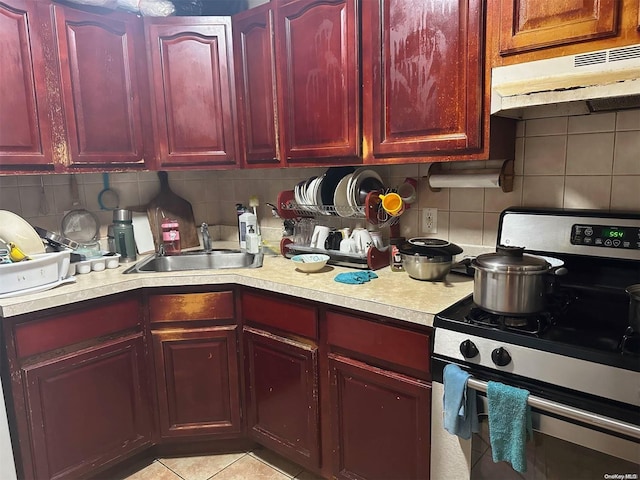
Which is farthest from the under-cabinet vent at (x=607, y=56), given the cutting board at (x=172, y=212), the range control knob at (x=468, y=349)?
the cutting board at (x=172, y=212)

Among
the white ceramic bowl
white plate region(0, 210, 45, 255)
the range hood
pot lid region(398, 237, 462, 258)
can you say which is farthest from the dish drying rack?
white plate region(0, 210, 45, 255)

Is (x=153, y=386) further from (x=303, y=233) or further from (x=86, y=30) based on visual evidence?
(x=86, y=30)

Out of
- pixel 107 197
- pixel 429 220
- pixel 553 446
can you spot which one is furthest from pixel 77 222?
pixel 553 446

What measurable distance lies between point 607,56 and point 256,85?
139cm

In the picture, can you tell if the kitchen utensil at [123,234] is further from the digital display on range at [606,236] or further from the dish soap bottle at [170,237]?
the digital display on range at [606,236]

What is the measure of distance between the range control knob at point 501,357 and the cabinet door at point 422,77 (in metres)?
0.68

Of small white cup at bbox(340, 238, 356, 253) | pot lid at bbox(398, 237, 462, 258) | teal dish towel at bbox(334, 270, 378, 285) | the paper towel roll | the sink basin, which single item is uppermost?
the paper towel roll

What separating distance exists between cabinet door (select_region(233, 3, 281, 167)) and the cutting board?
0.60 m

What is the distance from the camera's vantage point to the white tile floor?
6.39ft

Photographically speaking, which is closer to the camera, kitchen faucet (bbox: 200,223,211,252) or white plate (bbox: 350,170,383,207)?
white plate (bbox: 350,170,383,207)

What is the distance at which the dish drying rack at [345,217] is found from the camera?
6.10ft

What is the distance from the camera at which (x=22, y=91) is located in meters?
1.79

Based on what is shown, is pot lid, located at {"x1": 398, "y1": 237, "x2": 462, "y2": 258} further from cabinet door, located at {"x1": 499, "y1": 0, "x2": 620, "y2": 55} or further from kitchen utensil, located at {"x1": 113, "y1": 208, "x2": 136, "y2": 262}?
kitchen utensil, located at {"x1": 113, "y1": 208, "x2": 136, "y2": 262}

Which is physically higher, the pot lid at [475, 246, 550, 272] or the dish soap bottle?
the pot lid at [475, 246, 550, 272]
